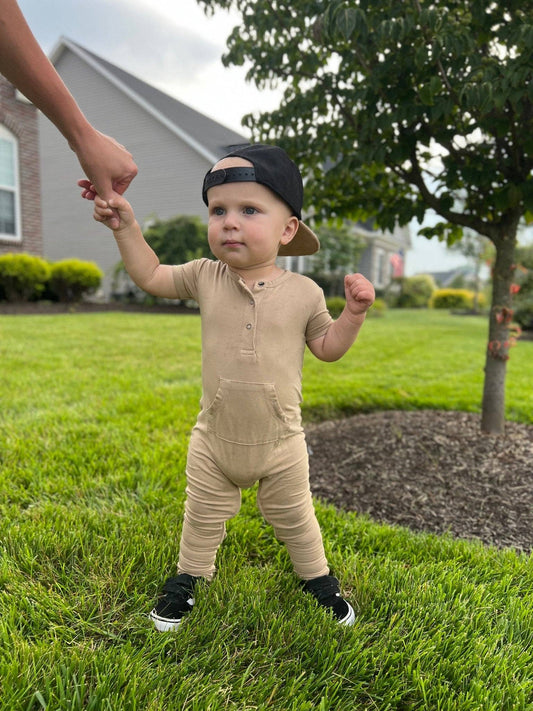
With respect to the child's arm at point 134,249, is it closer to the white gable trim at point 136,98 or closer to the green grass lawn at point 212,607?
the green grass lawn at point 212,607

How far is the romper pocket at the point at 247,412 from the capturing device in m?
1.78

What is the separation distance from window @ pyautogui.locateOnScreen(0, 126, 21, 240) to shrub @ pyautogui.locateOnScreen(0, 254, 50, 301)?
1.68m

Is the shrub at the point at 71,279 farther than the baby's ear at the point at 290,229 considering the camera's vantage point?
Yes

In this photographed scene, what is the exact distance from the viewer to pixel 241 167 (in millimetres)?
1703

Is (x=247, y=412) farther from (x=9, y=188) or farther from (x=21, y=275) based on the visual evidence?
(x=9, y=188)

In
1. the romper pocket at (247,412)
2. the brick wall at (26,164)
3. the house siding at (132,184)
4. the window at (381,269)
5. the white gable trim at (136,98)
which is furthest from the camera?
the window at (381,269)

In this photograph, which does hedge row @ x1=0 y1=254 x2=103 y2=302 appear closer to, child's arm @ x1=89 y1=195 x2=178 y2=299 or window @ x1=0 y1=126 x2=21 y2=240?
window @ x1=0 y1=126 x2=21 y2=240

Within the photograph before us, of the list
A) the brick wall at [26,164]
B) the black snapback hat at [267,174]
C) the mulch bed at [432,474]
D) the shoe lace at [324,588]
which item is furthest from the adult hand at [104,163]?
the brick wall at [26,164]

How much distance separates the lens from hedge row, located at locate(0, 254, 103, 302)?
1216cm

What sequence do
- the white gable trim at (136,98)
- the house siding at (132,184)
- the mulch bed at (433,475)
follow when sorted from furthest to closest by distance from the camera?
1. the house siding at (132,184)
2. the white gable trim at (136,98)
3. the mulch bed at (433,475)

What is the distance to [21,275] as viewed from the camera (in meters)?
12.2

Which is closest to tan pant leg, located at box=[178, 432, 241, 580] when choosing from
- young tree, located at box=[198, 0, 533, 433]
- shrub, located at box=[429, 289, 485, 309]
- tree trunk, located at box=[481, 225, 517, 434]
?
young tree, located at box=[198, 0, 533, 433]

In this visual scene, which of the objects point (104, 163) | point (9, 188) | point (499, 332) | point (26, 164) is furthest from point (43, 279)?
point (104, 163)

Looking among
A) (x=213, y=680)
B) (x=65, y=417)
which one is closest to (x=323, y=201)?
(x=65, y=417)
